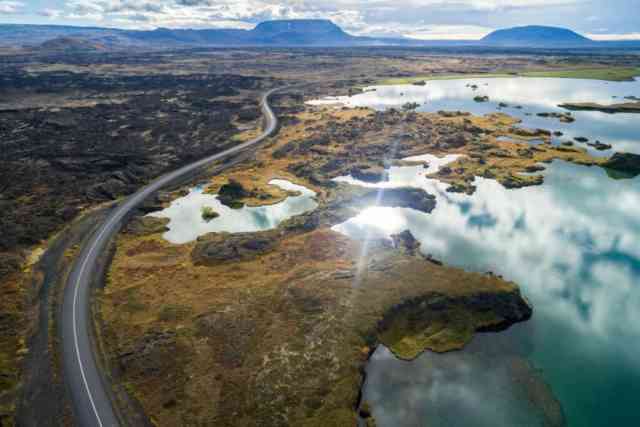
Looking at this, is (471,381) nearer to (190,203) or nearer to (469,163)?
(190,203)

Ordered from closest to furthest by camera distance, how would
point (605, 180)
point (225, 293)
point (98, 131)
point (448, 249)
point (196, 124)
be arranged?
point (225, 293)
point (448, 249)
point (605, 180)
point (98, 131)
point (196, 124)

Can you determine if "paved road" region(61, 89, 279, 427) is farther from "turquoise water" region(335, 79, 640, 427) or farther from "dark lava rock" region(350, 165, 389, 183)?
"dark lava rock" region(350, 165, 389, 183)

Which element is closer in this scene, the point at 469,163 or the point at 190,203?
the point at 190,203

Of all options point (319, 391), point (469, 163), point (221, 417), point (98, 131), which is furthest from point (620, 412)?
point (98, 131)

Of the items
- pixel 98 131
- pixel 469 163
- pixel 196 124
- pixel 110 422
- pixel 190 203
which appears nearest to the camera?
pixel 110 422

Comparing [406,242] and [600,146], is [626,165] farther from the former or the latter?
[406,242]

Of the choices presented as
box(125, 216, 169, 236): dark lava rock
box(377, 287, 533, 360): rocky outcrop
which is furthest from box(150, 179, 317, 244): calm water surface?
box(377, 287, 533, 360): rocky outcrop
